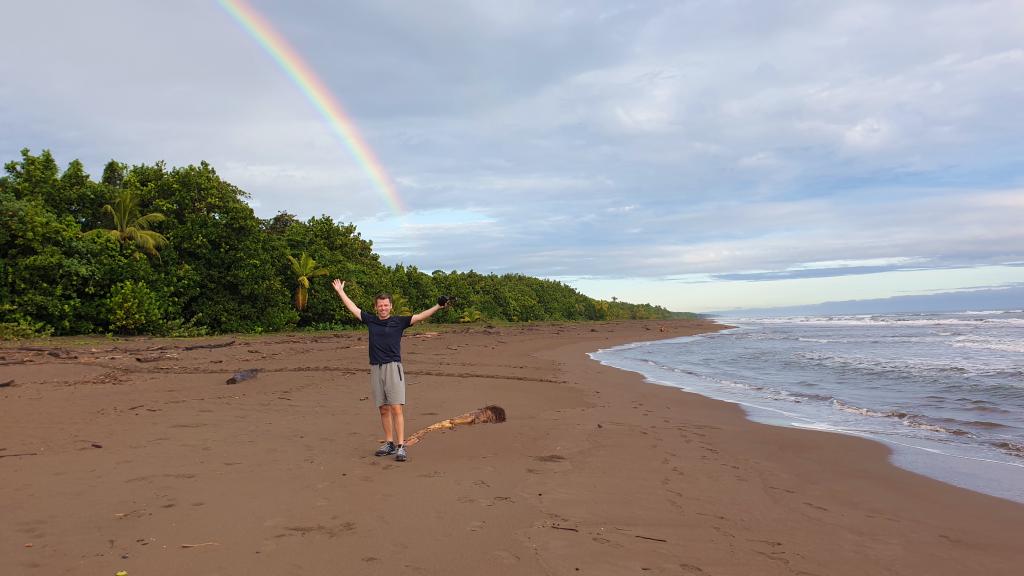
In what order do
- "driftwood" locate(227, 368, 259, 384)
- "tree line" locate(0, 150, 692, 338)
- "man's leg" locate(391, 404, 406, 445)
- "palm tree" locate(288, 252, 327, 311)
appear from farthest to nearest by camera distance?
"palm tree" locate(288, 252, 327, 311) → "tree line" locate(0, 150, 692, 338) → "driftwood" locate(227, 368, 259, 384) → "man's leg" locate(391, 404, 406, 445)

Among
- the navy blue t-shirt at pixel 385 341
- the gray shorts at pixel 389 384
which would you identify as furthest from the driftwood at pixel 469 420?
the navy blue t-shirt at pixel 385 341

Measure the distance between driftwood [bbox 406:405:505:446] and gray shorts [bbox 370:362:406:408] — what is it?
92 cm

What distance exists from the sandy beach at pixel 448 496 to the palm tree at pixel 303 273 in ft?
69.5

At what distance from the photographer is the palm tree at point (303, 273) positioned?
30.7m

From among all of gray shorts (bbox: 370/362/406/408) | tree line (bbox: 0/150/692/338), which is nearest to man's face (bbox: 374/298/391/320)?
gray shorts (bbox: 370/362/406/408)

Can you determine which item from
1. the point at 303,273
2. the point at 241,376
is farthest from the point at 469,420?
the point at 303,273

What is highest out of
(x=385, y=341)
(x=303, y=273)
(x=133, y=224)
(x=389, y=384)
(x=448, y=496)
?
(x=133, y=224)

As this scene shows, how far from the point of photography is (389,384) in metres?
6.37

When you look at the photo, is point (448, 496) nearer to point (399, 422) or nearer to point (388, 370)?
point (399, 422)

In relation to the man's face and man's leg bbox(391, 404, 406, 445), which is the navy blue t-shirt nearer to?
the man's face

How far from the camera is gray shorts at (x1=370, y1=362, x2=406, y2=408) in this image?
634 cm

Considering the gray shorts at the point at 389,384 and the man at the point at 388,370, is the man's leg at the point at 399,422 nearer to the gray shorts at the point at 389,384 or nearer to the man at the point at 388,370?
the man at the point at 388,370

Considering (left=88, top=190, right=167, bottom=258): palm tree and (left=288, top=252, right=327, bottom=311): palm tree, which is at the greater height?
(left=88, top=190, right=167, bottom=258): palm tree

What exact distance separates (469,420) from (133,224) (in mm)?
22866
